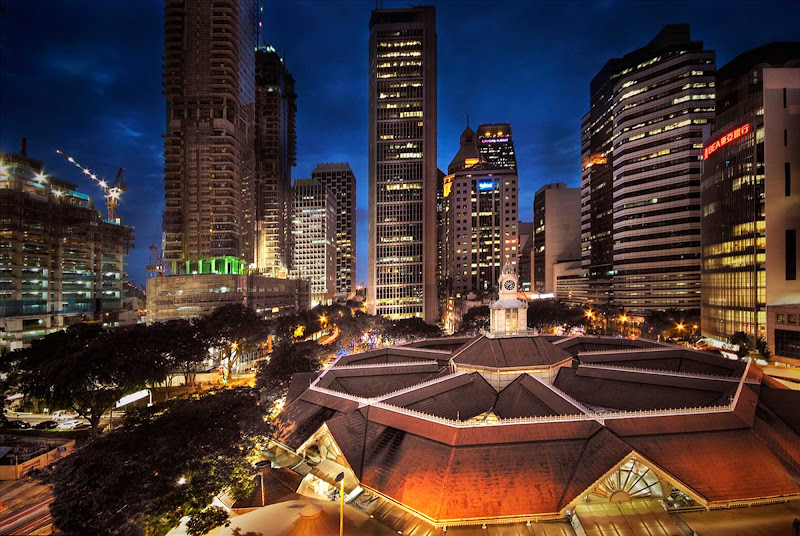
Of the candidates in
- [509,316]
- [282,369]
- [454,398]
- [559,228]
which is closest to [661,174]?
[559,228]

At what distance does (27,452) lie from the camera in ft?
105

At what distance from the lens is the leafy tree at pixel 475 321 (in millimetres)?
89613

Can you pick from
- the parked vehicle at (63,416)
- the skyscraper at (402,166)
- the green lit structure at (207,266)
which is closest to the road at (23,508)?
the parked vehicle at (63,416)

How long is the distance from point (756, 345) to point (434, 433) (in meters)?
74.0

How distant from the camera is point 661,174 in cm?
9731

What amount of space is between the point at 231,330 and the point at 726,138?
105106 mm

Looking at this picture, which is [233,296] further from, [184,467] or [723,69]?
[723,69]

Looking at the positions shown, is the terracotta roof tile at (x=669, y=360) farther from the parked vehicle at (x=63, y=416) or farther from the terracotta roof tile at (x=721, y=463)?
the parked vehicle at (x=63, y=416)

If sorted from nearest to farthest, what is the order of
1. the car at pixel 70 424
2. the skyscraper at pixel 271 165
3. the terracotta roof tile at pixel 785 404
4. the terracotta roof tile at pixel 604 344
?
the terracotta roof tile at pixel 785 404
the car at pixel 70 424
the terracotta roof tile at pixel 604 344
the skyscraper at pixel 271 165

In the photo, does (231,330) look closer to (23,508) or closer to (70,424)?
(70,424)

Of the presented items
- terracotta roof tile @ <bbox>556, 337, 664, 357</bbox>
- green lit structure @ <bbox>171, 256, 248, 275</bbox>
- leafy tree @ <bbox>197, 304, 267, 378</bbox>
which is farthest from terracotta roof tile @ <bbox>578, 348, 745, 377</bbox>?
green lit structure @ <bbox>171, 256, 248, 275</bbox>

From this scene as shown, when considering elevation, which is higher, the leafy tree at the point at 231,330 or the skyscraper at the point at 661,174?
the skyscraper at the point at 661,174

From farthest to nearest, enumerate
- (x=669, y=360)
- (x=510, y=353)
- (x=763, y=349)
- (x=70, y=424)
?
(x=763, y=349)
(x=70, y=424)
(x=669, y=360)
(x=510, y=353)

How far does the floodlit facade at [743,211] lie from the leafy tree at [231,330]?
93.2 m
